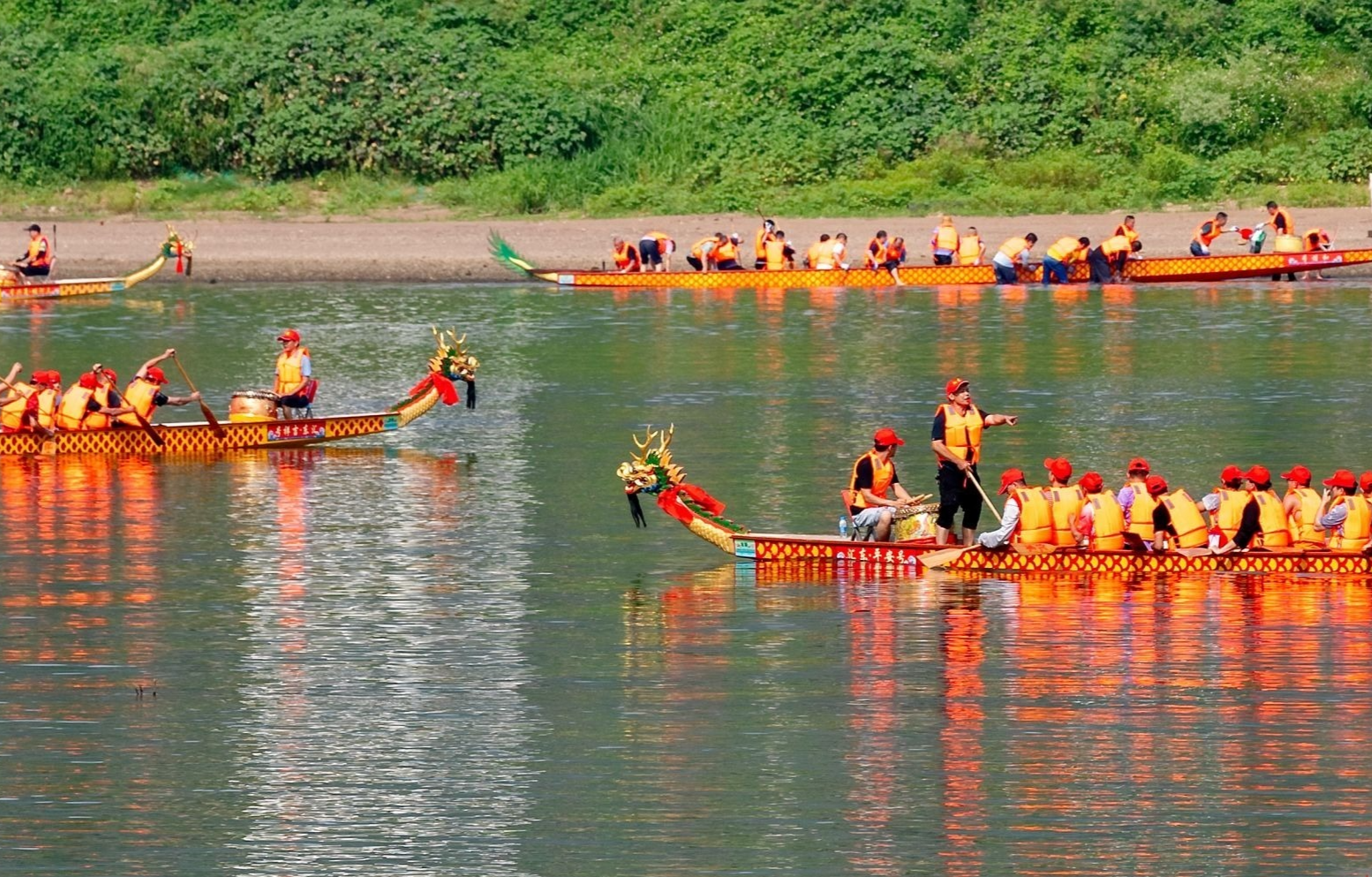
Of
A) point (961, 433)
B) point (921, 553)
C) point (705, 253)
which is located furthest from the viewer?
point (705, 253)

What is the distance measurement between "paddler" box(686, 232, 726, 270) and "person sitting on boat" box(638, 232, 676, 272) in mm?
619

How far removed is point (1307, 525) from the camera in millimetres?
30875

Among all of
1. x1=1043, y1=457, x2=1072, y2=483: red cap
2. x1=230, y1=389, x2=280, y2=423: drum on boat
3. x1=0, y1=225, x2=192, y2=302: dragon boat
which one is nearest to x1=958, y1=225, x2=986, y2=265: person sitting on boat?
x1=0, y1=225, x2=192, y2=302: dragon boat

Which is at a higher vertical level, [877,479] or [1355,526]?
[877,479]

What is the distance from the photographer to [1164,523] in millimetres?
30969

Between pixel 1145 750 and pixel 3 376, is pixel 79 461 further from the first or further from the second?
pixel 1145 750

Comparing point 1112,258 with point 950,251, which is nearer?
point 1112,258

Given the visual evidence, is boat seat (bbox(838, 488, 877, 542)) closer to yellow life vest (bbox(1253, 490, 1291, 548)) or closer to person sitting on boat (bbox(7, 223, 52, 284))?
yellow life vest (bbox(1253, 490, 1291, 548))

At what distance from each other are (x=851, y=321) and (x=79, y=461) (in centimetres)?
2210

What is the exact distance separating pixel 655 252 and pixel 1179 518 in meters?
34.2

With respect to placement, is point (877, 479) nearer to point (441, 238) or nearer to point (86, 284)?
point (86, 284)

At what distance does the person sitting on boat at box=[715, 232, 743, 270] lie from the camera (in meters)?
63.5

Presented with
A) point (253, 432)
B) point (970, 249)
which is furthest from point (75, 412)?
point (970, 249)

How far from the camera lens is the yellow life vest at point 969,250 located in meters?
62.6
